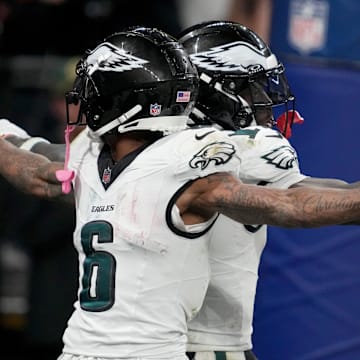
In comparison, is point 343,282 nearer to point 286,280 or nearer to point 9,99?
point 286,280

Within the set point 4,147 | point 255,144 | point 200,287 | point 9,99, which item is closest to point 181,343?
point 200,287

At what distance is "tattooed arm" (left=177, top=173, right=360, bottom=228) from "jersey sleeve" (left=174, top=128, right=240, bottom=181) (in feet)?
0.11

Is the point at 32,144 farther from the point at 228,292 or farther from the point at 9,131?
the point at 228,292

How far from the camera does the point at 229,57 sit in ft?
15.3

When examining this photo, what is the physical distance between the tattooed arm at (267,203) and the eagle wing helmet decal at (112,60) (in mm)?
432

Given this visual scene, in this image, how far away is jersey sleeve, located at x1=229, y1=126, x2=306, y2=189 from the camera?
429cm

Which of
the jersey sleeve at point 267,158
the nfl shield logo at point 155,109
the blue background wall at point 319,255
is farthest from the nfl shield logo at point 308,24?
the nfl shield logo at point 155,109

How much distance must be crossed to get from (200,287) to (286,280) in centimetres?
162

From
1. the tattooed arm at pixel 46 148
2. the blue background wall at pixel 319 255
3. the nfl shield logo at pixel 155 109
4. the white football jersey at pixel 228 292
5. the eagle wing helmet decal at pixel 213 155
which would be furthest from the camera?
the blue background wall at pixel 319 255

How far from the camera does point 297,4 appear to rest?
6.01 m

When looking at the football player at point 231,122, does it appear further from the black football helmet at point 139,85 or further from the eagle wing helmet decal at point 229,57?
the black football helmet at point 139,85

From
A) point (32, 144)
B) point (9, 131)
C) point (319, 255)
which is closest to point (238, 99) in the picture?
point (32, 144)

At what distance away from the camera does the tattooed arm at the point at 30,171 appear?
4.69 meters

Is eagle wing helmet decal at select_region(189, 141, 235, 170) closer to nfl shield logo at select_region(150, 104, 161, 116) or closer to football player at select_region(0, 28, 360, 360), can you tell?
football player at select_region(0, 28, 360, 360)
